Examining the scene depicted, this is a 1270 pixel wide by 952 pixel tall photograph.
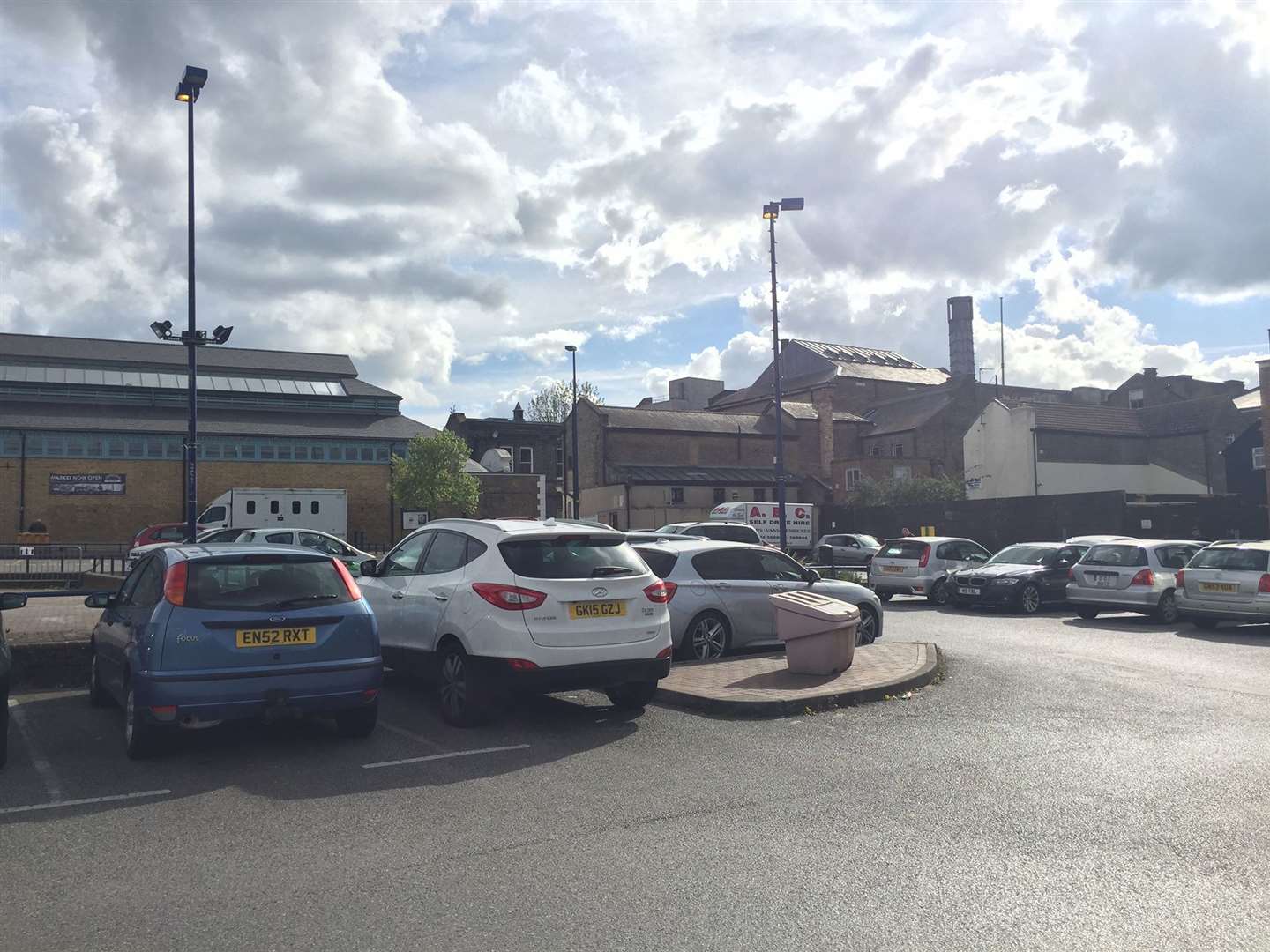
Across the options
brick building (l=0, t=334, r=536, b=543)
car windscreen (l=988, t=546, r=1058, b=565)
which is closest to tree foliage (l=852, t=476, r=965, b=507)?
brick building (l=0, t=334, r=536, b=543)

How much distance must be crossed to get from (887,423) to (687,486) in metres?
17.9

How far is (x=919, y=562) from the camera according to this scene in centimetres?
2286

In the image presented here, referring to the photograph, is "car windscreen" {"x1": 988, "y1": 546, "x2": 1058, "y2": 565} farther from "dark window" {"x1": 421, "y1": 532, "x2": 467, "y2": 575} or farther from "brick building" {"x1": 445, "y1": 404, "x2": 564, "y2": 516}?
"brick building" {"x1": 445, "y1": 404, "x2": 564, "y2": 516}

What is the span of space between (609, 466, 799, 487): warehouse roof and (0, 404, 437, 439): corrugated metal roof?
1366 centimetres

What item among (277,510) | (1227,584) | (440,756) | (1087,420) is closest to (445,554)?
(440,756)

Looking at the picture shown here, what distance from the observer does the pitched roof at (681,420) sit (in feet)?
204

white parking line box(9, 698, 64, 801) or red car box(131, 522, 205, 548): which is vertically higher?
red car box(131, 522, 205, 548)

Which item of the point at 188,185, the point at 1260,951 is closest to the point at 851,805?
the point at 1260,951

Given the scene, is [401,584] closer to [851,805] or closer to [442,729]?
[442,729]

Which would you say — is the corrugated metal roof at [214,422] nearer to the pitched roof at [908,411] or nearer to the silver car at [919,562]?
the silver car at [919,562]

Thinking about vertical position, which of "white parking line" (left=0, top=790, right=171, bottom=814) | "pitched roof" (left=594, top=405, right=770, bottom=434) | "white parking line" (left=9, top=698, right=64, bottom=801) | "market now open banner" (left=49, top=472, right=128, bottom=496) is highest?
"pitched roof" (left=594, top=405, right=770, bottom=434)

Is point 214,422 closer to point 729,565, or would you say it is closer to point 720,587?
point 729,565

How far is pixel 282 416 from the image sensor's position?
157 feet

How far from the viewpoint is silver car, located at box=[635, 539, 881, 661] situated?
38.3 feet
